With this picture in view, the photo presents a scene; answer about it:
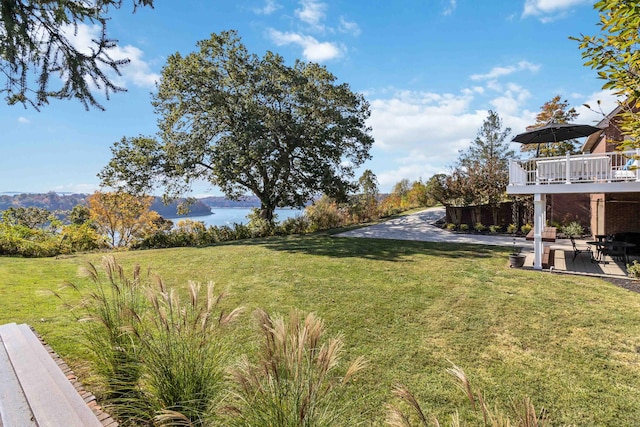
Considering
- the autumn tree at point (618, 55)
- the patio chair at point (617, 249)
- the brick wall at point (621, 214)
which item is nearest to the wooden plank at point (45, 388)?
the autumn tree at point (618, 55)

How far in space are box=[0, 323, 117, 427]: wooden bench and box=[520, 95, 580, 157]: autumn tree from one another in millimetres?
24179

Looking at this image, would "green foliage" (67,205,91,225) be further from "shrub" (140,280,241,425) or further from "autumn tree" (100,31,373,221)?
"shrub" (140,280,241,425)

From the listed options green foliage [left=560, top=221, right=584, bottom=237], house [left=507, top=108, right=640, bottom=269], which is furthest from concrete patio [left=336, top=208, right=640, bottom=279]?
green foliage [left=560, top=221, right=584, bottom=237]

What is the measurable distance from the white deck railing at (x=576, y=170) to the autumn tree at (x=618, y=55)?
21.1ft

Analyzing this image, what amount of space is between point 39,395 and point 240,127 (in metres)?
13.6

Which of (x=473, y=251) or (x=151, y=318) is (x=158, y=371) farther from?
(x=473, y=251)

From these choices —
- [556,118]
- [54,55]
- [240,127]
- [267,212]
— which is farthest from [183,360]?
[556,118]

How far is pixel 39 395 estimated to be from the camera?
2162mm

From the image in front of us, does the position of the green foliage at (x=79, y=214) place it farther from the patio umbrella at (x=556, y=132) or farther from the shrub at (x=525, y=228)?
the patio umbrella at (x=556, y=132)

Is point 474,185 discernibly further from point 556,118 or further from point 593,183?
point 556,118

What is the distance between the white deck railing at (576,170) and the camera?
28.4 feet

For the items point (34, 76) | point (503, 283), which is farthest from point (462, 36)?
point (34, 76)

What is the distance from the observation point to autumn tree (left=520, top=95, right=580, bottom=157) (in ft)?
68.1

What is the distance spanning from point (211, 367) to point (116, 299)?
4.33 feet
